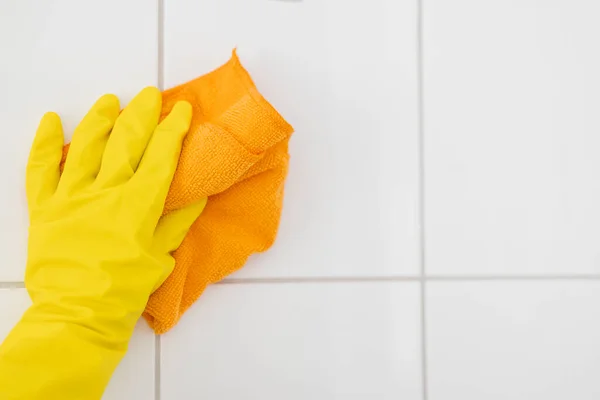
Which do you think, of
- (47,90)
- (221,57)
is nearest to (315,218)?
(221,57)

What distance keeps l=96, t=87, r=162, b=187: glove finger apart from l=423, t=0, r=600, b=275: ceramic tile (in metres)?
0.31

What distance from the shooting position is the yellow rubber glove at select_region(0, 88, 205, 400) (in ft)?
1.89

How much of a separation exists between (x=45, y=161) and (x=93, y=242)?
0.34 feet

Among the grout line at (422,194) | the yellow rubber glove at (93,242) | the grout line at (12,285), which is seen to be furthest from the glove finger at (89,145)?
the grout line at (422,194)

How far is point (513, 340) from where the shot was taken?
745 millimetres

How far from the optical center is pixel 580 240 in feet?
2.50

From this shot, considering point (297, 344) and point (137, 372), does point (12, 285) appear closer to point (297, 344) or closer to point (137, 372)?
point (137, 372)

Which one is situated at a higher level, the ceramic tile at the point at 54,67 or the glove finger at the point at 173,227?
the ceramic tile at the point at 54,67

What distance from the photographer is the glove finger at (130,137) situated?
2.03 feet

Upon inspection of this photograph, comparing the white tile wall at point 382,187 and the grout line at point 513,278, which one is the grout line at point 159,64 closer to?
the white tile wall at point 382,187

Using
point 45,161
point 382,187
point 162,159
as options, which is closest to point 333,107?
point 382,187

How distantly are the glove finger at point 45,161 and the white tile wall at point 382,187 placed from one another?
0.07 ft

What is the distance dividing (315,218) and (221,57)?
0.21m

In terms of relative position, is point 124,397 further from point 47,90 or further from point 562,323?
point 562,323
